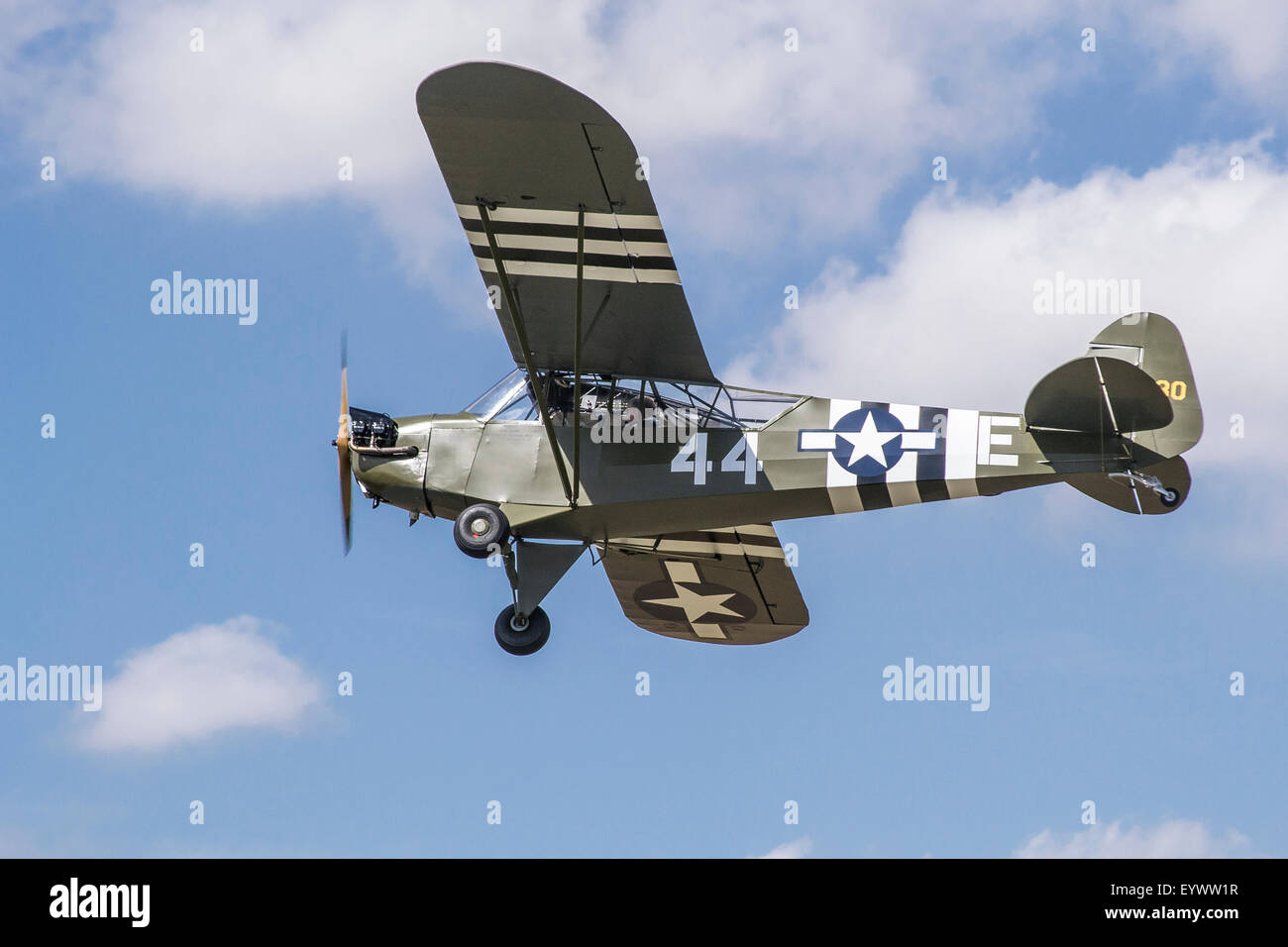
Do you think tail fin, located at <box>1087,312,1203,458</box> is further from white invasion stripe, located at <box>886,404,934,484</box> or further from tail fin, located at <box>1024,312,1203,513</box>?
white invasion stripe, located at <box>886,404,934,484</box>

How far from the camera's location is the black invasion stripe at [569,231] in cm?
1104

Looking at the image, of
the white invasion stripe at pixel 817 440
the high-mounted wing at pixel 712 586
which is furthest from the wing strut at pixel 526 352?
the high-mounted wing at pixel 712 586

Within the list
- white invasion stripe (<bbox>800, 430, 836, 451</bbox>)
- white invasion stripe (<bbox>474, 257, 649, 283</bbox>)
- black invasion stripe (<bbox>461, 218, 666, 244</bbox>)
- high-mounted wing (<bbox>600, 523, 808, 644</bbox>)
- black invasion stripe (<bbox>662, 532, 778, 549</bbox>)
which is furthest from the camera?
high-mounted wing (<bbox>600, 523, 808, 644</bbox>)

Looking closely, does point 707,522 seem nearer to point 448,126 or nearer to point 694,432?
point 694,432

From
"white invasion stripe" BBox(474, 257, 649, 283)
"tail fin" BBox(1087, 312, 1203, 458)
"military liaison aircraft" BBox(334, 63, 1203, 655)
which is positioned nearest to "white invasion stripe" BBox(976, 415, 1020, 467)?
"military liaison aircraft" BBox(334, 63, 1203, 655)

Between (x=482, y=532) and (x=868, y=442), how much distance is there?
10.0 feet

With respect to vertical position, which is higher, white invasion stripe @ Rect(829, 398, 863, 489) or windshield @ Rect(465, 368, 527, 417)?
windshield @ Rect(465, 368, 527, 417)

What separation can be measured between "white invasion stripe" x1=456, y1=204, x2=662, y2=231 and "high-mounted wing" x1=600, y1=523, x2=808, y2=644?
11.7 ft

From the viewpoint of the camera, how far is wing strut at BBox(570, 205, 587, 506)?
1073cm

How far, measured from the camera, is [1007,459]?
11.4 metres

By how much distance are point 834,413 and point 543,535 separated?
2.50m

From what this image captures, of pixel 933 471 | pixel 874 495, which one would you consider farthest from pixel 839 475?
pixel 933 471

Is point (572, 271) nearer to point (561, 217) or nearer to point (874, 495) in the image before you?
point (561, 217)
